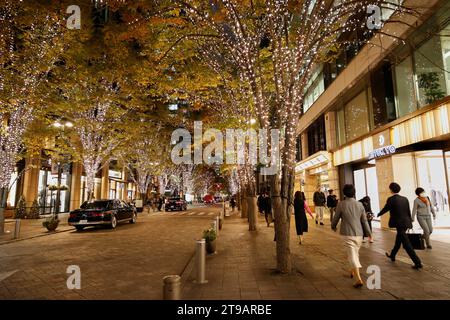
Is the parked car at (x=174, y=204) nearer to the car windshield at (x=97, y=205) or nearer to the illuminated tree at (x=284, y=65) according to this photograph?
the car windshield at (x=97, y=205)

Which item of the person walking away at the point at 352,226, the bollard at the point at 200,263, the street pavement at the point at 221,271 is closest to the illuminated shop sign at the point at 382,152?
the street pavement at the point at 221,271

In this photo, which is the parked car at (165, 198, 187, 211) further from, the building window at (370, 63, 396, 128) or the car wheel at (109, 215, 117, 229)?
the building window at (370, 63, 396, 128)

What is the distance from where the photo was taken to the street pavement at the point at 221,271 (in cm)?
512

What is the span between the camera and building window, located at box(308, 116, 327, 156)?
72.2 feet

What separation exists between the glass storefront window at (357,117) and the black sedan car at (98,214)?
13902 mm

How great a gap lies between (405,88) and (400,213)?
7561 millimetres

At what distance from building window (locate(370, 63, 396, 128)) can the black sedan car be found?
14107 millimetres

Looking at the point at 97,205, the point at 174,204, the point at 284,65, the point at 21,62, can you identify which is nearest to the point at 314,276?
the point at 284,65

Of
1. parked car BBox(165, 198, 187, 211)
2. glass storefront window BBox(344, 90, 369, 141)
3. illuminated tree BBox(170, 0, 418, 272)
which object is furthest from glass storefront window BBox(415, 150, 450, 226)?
parked car BBox(165, 198, 187, 211)

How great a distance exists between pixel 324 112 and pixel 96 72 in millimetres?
14660

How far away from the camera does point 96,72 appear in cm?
1210

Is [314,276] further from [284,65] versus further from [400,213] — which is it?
[284,65]

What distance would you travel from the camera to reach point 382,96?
13625mm
